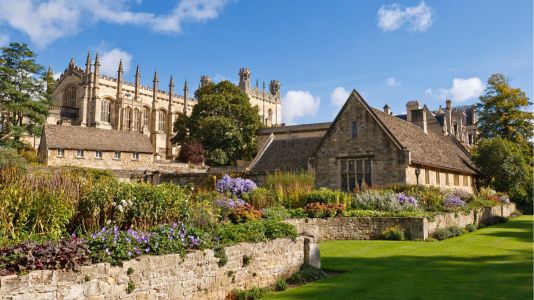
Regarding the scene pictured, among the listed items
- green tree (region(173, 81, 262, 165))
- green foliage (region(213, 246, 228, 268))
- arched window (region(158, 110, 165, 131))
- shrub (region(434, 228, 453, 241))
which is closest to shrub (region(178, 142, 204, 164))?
green tree (region(173, 81, 262, 165))

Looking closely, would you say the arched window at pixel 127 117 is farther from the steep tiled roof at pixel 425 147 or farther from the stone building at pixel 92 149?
the steep tiled roof at pixel 425 147

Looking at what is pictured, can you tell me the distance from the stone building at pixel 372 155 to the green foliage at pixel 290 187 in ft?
15.9

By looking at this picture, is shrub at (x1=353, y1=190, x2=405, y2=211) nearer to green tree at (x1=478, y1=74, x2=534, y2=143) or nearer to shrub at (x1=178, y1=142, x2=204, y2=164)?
green tree at (x1=478, y1=74, x2=534, y2=143)

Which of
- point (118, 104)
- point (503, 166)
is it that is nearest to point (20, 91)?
point (118, 104)

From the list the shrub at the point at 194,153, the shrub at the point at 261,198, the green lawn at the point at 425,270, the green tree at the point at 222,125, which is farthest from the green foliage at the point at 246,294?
the shrub at the point at 194,153

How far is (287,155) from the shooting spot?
33.2 metres

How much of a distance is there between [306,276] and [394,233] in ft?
25.7

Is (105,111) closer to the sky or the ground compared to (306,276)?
closer to the sky

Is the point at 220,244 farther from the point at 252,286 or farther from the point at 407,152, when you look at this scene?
the point at 407,152

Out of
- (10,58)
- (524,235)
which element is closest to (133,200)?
(524,235)

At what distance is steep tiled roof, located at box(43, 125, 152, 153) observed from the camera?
42.2 m

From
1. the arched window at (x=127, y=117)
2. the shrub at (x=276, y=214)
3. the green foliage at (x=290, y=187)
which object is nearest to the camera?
the shrub at (x=276, y=214)

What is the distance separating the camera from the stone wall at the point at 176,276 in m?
6.73

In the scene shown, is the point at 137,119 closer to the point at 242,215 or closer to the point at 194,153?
the point at 194,153
